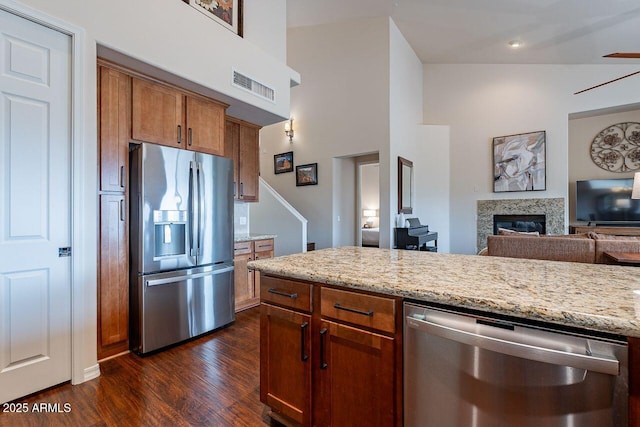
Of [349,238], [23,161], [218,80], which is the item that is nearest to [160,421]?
[23,161]

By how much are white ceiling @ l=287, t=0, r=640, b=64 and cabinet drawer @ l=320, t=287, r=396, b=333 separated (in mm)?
5070

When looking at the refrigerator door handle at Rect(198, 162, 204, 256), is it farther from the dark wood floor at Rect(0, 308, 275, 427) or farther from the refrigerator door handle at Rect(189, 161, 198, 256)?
the dark wood floor at Rect(0, 308, 275, 427)

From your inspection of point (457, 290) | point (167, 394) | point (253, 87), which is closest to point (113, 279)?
point (167, 394)

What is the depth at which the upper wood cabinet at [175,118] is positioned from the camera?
8.11 feet

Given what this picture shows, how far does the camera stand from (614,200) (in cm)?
575

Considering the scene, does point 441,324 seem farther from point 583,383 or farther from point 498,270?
point 498,270

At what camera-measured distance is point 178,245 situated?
2594mm

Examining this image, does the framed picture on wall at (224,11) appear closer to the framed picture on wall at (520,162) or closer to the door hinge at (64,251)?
the door hinge at (64,251)

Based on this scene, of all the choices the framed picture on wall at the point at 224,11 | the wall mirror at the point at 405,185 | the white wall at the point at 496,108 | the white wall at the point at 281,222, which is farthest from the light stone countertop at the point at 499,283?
the white wall at the point at 496,108

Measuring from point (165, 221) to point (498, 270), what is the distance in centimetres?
236

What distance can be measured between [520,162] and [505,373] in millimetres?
6261

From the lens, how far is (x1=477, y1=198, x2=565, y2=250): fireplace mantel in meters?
5.68

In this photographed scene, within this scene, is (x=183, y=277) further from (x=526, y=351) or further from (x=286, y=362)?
(x=526, y=351)

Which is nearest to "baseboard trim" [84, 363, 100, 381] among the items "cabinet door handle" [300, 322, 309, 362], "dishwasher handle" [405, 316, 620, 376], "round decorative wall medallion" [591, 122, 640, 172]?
"cabinet door handle" [300, 322, 309, 362]
